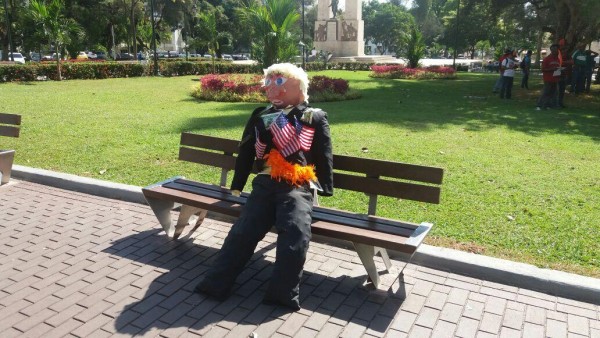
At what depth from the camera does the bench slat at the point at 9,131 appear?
20.3 feet

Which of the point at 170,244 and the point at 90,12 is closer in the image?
the point at 170,244

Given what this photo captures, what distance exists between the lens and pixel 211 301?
11.5ft

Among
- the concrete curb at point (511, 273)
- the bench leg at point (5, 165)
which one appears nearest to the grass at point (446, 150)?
the concrete curb at point (511, 273)

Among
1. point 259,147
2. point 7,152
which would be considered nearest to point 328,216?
point 259,147

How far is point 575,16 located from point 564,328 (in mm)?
16176

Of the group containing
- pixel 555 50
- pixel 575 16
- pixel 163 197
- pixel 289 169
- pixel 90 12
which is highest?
pixel 90 12

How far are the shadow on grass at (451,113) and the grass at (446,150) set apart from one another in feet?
0.10

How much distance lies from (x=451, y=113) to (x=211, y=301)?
9875 millimetres

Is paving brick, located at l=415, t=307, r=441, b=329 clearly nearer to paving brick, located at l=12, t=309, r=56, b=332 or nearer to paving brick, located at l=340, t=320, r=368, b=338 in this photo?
paving brick, located at l=340, t=320, r=368, b=338

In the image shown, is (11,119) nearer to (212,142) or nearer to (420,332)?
(212,142)

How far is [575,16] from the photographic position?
647 inches

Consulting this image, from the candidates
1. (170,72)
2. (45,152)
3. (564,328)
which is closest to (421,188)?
(564,328)

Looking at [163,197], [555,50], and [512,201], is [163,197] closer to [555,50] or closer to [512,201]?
[512,201]

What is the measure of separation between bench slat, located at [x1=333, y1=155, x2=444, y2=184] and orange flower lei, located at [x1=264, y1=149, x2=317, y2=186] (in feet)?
1.33
